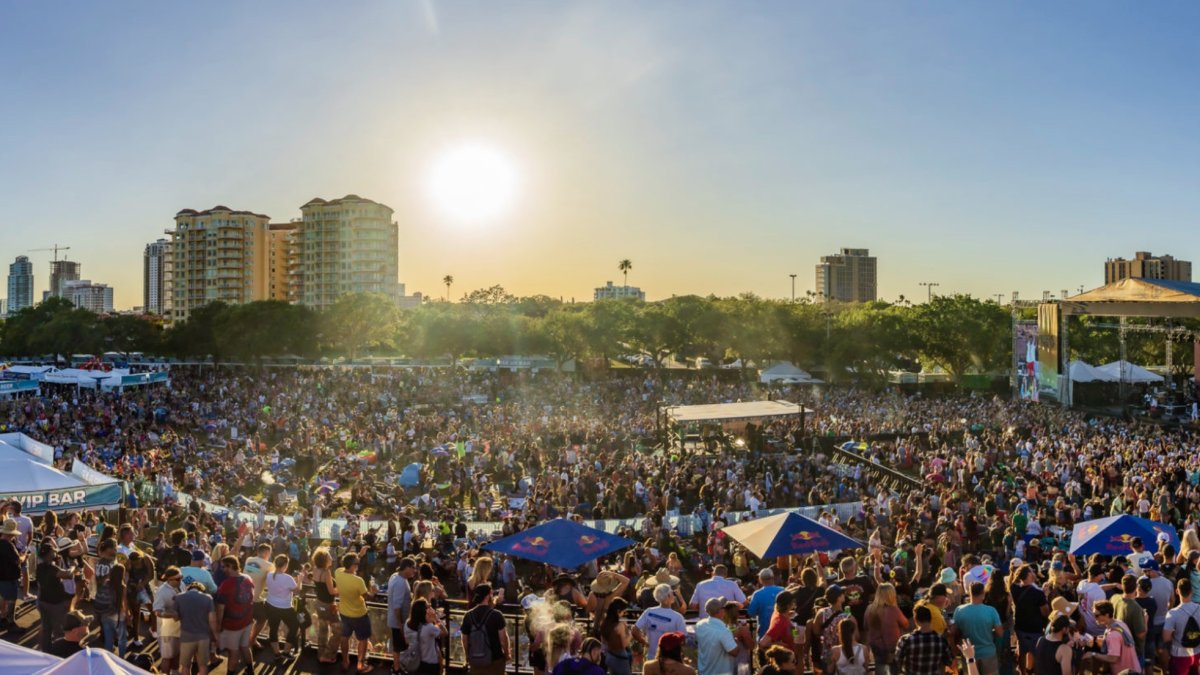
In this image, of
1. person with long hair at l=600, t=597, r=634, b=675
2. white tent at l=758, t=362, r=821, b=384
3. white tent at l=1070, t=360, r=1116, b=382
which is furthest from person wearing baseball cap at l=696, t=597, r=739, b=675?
white tent at l=758, t=362, r=821, b=384

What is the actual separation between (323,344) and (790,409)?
53.9m

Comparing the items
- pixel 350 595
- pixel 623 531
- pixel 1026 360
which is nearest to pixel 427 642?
pixel 350 595

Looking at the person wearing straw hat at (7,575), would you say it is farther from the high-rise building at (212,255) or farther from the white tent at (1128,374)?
the high-rise building at (212,255)

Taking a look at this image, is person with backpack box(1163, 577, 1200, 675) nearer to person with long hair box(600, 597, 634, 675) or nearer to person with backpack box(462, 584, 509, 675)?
person with long hair box(600, 597, 634, 675)

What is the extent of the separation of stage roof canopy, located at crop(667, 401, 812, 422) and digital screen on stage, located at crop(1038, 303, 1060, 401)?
12602mm

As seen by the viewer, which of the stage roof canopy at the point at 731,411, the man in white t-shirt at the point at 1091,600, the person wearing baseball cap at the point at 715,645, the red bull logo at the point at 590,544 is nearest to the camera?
the person wearing baseball cap at the point at 715,645

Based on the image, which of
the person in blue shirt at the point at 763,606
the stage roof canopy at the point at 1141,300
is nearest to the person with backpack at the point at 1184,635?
the person in blue shirt at the point at 763,606

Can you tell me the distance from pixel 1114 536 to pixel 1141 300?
23905 millimetres

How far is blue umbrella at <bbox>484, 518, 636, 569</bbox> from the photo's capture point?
10.0m

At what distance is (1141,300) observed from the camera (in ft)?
101

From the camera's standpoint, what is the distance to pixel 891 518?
16500mm

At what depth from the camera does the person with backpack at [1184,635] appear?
714 cm

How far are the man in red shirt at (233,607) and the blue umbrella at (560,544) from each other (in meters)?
2.95

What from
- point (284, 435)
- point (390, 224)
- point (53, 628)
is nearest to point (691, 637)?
point (53, 628)
